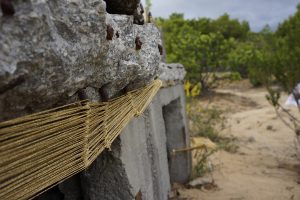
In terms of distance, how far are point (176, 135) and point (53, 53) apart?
3.58m

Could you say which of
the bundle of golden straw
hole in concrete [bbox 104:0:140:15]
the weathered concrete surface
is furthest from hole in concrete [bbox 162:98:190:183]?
the bundle of golden straw

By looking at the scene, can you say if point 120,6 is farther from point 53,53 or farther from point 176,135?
point 176,135

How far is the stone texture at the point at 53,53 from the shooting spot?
1.08m

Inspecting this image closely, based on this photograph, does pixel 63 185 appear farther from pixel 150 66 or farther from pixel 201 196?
pixel 201 196

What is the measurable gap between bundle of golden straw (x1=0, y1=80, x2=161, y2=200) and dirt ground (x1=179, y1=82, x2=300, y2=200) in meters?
2.65

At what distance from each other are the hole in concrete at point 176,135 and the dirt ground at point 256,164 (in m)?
0.27

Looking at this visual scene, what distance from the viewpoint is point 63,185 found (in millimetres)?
2238

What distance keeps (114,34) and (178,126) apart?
3103mm

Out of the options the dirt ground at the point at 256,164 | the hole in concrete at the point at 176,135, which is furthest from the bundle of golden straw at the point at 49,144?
the hole in concrete at the point at 176,135

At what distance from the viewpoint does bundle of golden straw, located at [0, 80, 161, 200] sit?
3.99 ft

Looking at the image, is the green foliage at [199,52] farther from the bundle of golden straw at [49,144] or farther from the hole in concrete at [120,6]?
the bundle of golden straw at [49,144]

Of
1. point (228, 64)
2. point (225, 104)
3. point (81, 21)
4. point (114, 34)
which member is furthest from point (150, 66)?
point (228, 64)

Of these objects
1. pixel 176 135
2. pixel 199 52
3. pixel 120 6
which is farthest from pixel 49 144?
pixel 199 52

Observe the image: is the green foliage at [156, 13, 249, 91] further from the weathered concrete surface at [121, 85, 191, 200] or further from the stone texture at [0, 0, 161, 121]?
the stone texture at [0, 0, 161, 121]
